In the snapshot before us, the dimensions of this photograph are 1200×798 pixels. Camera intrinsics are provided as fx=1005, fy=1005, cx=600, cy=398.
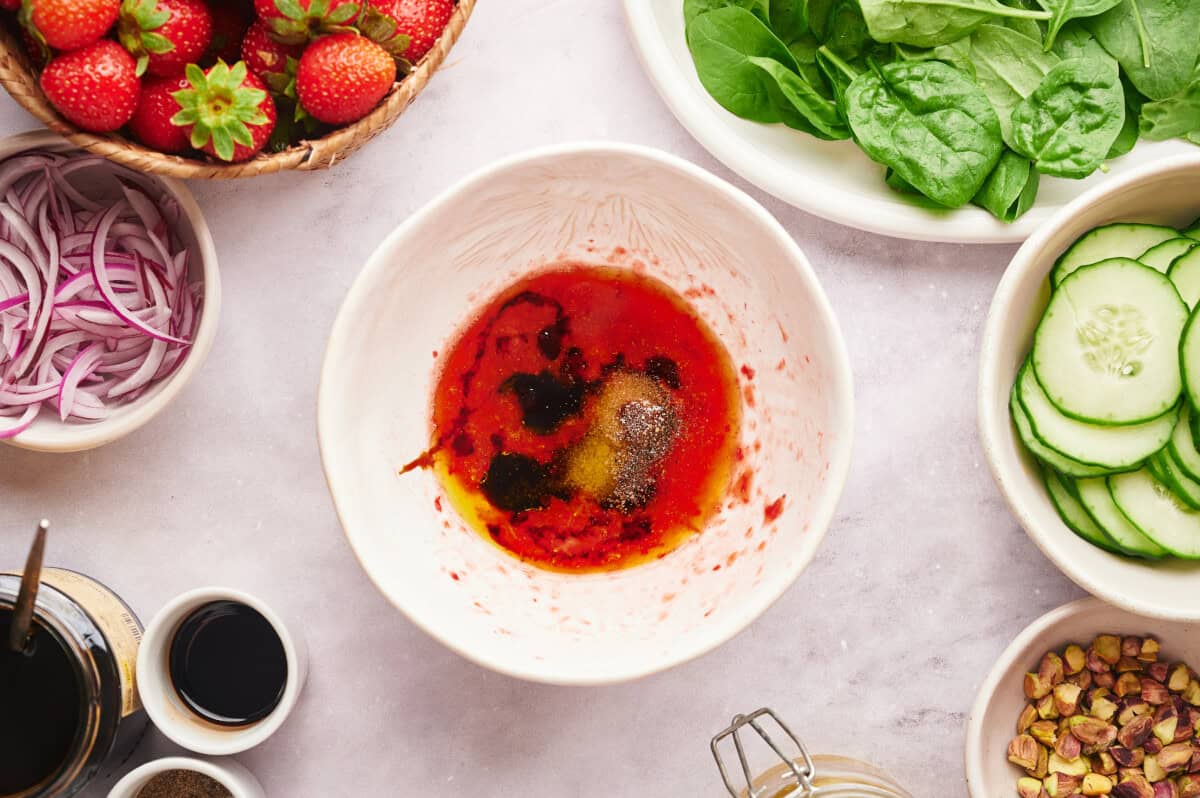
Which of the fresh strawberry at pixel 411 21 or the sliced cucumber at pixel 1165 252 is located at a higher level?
the fresh strawberry at pixel 411 21

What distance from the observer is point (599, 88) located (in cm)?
125

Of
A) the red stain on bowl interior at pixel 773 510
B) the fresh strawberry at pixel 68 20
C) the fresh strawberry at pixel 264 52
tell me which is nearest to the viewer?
the fresh strawberry at pixel 68 20

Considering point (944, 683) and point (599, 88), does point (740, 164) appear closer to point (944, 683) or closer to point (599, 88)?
point (599, 88)

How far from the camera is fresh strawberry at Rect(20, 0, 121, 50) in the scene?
3.17ft

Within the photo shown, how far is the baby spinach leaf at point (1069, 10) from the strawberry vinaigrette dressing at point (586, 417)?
53 centimetres

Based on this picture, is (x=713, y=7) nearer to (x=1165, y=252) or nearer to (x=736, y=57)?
(x=736, y=57)

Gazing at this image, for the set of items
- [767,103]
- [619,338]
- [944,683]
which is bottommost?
[944,683]

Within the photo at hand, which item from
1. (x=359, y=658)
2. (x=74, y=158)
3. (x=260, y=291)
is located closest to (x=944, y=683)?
(x=359, y=658)

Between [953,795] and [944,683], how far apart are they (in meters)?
0.15

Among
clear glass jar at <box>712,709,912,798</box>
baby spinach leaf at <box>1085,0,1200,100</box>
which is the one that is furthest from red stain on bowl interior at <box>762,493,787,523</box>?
baby spinach leaf at <box>1085,0,1200,100</box>

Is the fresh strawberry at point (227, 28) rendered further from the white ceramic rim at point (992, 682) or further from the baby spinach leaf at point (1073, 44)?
the white ceramic rim at point (992, 682)

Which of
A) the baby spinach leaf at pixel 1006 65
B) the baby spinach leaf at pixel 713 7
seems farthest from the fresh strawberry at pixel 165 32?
the baby spinach leaf at pixel 1006 65

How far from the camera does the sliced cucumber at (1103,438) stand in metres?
1.08

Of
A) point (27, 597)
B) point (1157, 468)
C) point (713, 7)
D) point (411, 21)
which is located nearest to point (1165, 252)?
point (1157, 468)
